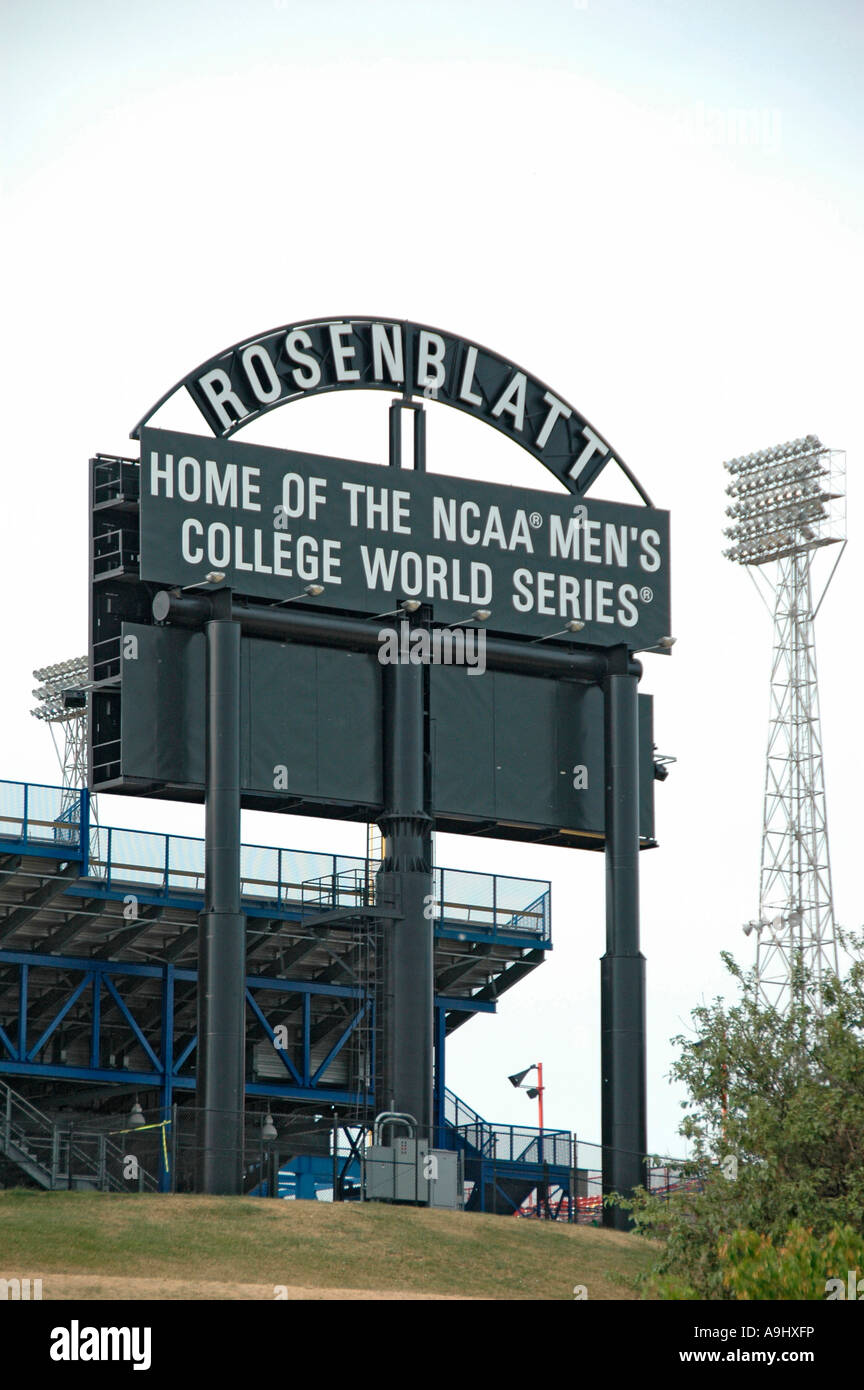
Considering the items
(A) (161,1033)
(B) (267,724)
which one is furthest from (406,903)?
(A) (161,1033)

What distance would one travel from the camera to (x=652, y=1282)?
2592 centimetres

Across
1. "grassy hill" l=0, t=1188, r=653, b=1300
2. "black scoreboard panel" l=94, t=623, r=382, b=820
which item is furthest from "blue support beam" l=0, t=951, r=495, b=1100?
"grassy hill" l=0, t=1188, r=653, b=1300

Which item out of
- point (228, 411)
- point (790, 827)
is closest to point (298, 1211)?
point (228, 411)

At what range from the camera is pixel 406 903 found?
1641 inches

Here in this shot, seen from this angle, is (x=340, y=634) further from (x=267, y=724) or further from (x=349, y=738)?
(x=267, y=724)

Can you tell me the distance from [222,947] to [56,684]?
166 feet

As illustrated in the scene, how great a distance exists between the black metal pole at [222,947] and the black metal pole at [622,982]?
7.33 metres

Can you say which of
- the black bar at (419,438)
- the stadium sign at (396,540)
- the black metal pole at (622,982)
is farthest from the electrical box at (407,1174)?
the black bar at (419,438)

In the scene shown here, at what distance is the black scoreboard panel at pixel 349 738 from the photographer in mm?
40875

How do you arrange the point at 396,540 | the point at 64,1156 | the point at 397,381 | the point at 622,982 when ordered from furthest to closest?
the point at 397,381 → the point at 396,540 → the point at 64,1156 → the point at 622,982

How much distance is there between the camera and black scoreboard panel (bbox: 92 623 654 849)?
134ft

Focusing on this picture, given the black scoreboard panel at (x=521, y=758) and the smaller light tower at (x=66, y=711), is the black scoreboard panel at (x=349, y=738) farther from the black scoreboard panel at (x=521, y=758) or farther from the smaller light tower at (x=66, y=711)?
the smaller light tower at (x=66, y=711)

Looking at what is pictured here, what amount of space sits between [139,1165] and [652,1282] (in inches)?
609

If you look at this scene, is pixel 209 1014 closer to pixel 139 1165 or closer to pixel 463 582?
pixel 139 1165
